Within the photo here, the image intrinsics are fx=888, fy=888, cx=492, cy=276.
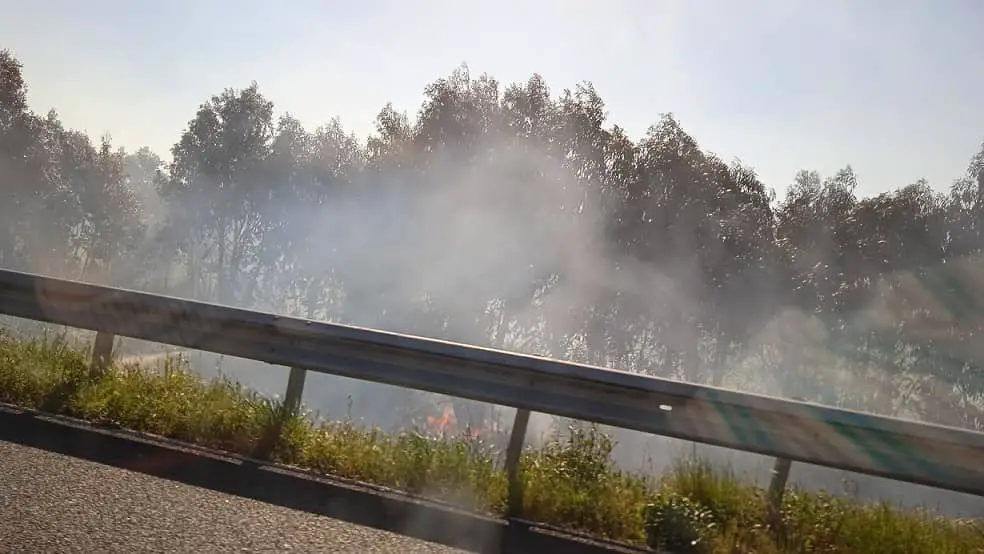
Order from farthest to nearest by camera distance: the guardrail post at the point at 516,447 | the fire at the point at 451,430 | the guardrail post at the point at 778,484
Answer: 1. the fire at the point at 451,430
2. the guardrail post at the point at 516,447
3. the guardrail post at the point at 778,484

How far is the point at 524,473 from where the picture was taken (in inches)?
204

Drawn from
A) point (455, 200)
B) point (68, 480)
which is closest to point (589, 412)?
point (68, 480)

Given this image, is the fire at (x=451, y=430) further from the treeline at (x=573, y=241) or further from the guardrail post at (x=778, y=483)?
the treeline at (x=573, y=241)

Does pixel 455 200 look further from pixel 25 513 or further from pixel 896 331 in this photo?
pixel 25 513

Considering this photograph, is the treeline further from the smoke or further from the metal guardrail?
the metal guardrail

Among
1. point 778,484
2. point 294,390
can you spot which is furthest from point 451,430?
point 778,484

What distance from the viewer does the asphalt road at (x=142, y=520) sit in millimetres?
3619

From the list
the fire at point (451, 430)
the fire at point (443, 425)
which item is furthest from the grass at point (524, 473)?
the fire at point (443, 425)

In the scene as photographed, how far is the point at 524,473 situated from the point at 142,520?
7.04 ft

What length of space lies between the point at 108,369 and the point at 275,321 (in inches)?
67.4

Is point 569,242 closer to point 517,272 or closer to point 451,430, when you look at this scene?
point 517,272

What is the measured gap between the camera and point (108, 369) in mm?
6621

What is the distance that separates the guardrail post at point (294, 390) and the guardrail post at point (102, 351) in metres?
1.64

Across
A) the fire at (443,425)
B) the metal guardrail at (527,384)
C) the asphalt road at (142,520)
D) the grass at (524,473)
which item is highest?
the metal guardrail at (527,384)
